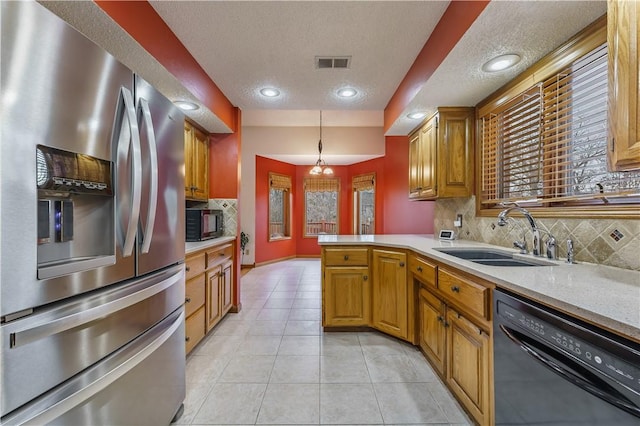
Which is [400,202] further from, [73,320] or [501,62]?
[73,320]

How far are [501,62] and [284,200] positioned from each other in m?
5.46

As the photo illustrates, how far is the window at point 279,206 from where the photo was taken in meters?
6.30

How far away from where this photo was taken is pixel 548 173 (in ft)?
5.52

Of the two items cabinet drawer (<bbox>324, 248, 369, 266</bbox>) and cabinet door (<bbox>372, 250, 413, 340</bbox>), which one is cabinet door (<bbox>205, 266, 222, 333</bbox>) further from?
cabinet door (<bbox>372, 250, 413, 340</bbox>)

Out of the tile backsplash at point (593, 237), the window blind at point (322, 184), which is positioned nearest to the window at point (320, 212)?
the window blind at point (322, 184)

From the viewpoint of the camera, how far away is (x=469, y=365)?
1.46 m

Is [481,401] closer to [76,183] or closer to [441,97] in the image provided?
[76,183]

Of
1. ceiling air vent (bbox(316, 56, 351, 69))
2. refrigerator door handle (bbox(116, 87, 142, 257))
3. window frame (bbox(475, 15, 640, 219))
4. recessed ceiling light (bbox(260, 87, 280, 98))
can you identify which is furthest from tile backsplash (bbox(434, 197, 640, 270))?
recessed ceiling light (bbox(260, 87, 280, 98))

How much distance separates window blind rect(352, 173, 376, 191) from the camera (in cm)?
602

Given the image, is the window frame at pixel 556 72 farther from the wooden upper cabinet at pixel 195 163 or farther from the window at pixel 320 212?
the window at pixel 320 212

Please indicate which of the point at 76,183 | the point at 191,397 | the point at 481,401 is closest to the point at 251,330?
the point at 191,397

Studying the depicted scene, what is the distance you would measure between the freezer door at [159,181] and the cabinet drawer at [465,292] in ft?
5.27

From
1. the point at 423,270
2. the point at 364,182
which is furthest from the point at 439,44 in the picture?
the point at 364,182

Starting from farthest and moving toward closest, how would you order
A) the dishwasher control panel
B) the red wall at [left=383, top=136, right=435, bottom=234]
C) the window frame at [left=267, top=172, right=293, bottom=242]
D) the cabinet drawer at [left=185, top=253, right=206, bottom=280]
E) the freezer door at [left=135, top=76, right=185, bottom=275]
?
the window frame at [left=267, top=172, right=293, bottom=242]
the red wall at [left=383, top=136, right=435, bottom=234]
the cabinet drawer at [left=185, top=253, right=206, bottom=280]
the freezer door at [left=135, top=76, right=185, bottom=275]
the dishwasher control panel
